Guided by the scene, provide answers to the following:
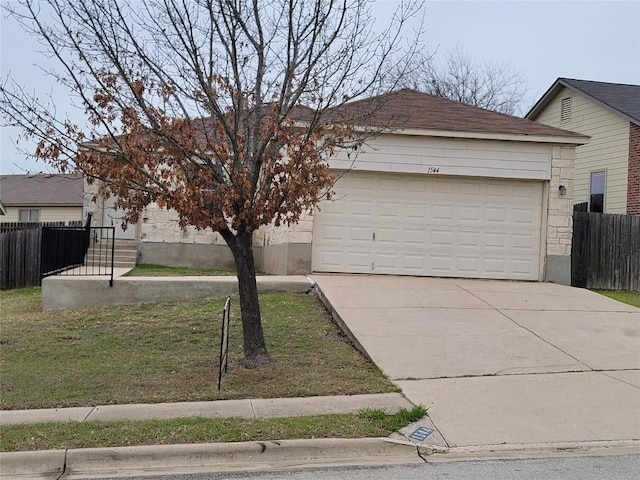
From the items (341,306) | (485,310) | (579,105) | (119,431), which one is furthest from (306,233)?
(579,105)

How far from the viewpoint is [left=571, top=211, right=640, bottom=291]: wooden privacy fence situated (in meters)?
15.0

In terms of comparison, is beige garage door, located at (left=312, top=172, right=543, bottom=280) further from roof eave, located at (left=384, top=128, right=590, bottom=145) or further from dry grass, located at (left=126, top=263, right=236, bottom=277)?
dry grass, located at (left=126, top=263, right=236, bottom=277)

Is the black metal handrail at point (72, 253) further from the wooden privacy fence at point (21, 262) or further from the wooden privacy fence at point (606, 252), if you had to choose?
the wooden privacy fence at point (606, 252)

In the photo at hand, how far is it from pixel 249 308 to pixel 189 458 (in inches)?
110

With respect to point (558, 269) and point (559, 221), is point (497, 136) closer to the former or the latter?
point (559, 221)

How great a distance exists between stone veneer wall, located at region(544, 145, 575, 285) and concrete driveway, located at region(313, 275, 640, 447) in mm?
829

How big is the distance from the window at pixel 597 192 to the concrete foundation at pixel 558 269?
21.1 feet

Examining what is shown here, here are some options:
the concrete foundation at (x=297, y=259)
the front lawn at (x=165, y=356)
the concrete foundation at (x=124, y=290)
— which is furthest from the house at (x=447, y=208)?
the front lawn at (x=165, y=356)

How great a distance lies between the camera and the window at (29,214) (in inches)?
1448

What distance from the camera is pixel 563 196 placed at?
14.0m

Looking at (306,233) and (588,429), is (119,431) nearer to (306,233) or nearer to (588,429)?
(588,429)

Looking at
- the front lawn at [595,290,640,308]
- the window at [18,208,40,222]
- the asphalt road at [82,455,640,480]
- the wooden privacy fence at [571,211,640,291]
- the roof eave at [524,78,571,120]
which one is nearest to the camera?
the asphalt road at [82,455,640,480]

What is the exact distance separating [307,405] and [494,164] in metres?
9.01

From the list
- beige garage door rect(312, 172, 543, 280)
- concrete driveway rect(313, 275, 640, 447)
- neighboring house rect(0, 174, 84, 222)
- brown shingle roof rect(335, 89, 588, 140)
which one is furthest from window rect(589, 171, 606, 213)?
neighboring house rect(0, 174, 84, 222)
